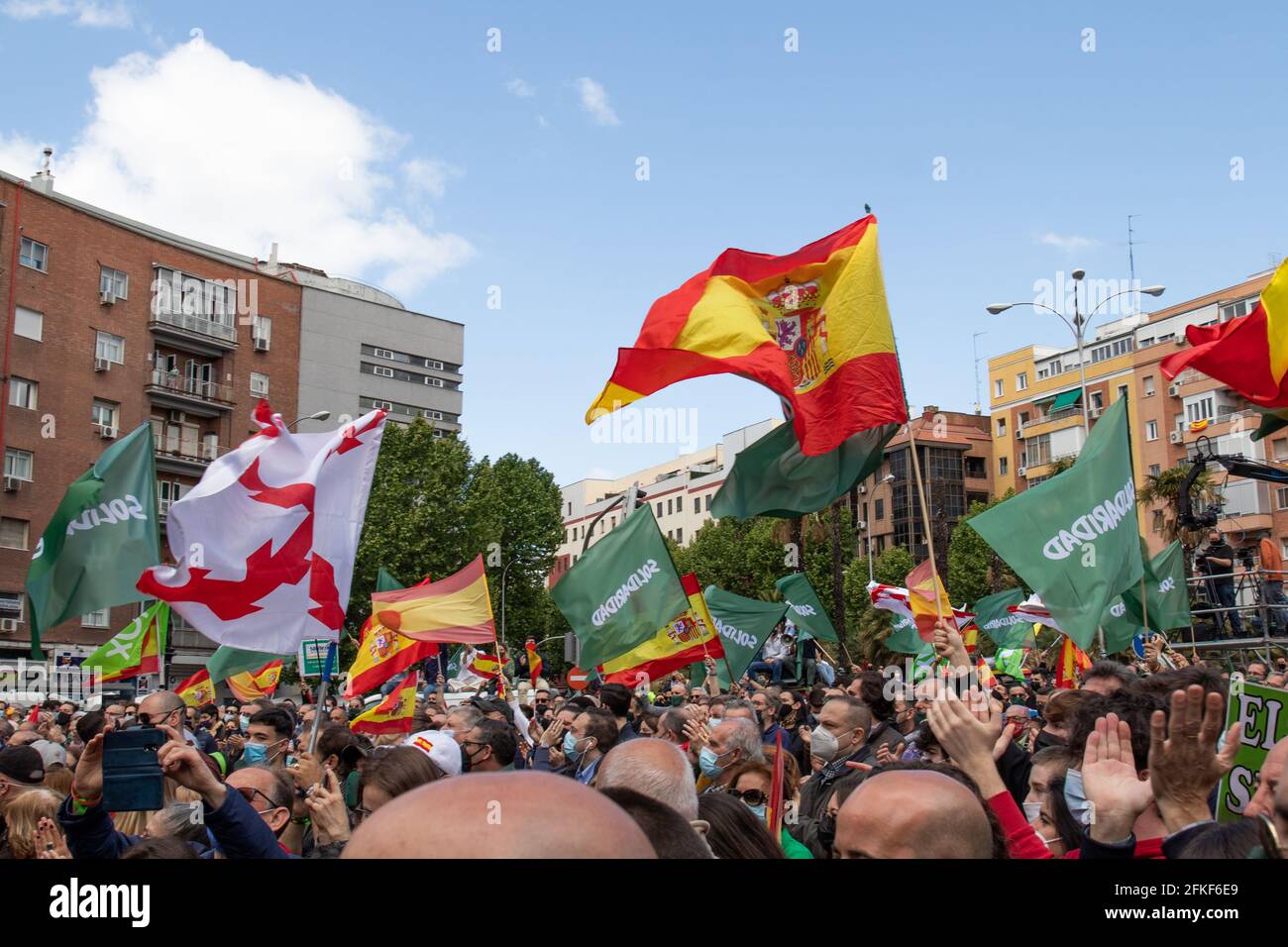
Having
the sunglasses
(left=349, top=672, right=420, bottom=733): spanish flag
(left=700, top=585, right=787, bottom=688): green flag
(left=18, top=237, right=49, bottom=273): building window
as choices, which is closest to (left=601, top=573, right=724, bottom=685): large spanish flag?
(left=349, top=672, right=420, bottom=733): spanish flag

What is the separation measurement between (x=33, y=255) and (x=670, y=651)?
41503mm

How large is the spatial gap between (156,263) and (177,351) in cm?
409

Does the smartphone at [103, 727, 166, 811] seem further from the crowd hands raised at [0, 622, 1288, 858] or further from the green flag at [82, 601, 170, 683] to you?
the green flag at [82, 601, 170, 683]

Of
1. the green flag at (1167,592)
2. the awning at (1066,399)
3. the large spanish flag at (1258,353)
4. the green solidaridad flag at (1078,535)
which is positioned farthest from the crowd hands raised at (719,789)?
the awning at (1066,399)

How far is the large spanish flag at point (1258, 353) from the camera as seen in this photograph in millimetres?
9547

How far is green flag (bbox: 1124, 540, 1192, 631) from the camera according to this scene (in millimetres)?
14336

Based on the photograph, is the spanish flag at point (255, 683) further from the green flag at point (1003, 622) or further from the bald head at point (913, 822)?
the bald head at point (913, 822)

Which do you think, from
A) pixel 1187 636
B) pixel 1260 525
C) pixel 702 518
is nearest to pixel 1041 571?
pixel 1187 636

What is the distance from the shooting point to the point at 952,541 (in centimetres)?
7200

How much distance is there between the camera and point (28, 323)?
45.9 metres

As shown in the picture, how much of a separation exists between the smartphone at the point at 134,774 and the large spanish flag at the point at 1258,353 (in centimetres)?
846

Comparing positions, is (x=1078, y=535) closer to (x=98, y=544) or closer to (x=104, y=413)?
(x=98, y=544)

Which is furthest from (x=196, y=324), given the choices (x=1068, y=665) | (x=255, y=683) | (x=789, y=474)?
(x=789, y=474)

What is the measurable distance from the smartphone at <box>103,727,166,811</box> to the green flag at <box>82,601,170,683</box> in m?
11.7
